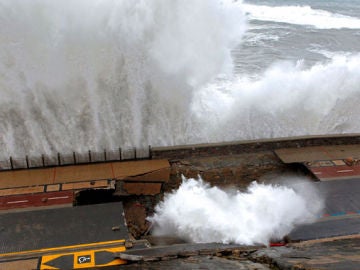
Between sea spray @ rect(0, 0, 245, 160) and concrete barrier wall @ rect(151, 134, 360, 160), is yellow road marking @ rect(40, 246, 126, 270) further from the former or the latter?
sea spray @ rect(0, 0, 245, 160)

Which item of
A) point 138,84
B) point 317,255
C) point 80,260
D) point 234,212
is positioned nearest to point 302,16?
point 138,84

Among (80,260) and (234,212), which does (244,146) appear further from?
(80,260)

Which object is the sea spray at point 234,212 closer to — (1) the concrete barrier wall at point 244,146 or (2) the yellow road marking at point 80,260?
(1) the concrete barrier wall at point 244,146

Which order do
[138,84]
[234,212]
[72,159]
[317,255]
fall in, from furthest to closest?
1. [138,84]
2. [72,159]
3. [234,212]
4. [317,255]

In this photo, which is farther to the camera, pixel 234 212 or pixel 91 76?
pixel 91 76

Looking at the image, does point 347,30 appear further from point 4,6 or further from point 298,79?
point 4,6

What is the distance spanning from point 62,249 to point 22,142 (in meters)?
6.41

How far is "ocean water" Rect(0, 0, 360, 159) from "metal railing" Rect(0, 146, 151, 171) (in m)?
1.89

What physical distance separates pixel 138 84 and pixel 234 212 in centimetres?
728

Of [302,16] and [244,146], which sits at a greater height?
[302,16]

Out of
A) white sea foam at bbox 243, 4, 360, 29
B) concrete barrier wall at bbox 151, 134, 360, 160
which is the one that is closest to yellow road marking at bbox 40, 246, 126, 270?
concrete barrier wall at bbox 151, 134, 360, 160

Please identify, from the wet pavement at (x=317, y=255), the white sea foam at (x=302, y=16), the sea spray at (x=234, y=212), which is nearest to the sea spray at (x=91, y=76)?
the sea spray at (x=234, y=212)

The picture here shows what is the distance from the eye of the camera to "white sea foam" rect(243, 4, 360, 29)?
3997cm

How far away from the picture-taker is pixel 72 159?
47.5 feet
